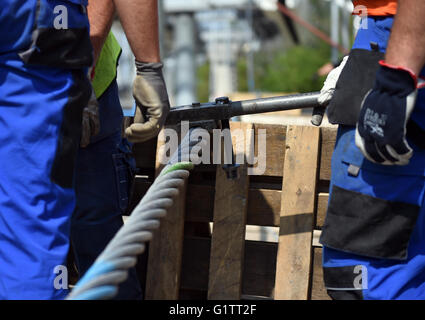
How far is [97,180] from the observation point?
108 inches

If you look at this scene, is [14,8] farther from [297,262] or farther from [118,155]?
[297,262]

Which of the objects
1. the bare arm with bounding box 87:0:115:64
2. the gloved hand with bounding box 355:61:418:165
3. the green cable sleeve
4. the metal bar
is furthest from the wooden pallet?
the gloved hand with bounding box 355:61:418:165

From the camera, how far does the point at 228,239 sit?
286 cm

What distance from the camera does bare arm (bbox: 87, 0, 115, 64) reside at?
2.70 metres

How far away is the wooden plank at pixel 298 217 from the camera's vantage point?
278 cm

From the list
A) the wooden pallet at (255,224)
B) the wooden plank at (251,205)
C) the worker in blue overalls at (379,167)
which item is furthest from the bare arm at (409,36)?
the wooden plank at (251,205)

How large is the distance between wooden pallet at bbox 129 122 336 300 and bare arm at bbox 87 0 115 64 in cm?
67

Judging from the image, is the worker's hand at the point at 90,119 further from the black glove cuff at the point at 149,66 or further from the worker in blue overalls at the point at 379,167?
the worker in blue overalls at the point at 379,167

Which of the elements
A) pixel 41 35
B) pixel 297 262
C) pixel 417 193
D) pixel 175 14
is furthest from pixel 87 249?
pixel 175 14

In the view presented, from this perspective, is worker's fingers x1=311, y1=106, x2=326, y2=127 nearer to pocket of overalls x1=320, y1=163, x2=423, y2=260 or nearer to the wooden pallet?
the wooden pallet

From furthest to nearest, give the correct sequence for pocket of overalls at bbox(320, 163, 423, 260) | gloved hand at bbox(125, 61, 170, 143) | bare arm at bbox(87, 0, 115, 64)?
1. bare arm at bbox(87, 0, 115, 64)
2. gloved hand at bbox(125, 61, 170, 143)
3. pocket of overalls at bbox(320, 163, 423, 260)

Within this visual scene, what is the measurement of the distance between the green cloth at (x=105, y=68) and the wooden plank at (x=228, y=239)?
711 millimetres

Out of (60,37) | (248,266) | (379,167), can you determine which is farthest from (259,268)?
(60,37)

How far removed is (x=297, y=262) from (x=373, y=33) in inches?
46.1
